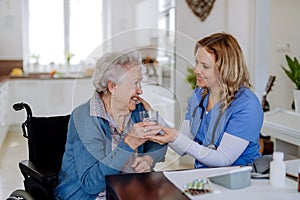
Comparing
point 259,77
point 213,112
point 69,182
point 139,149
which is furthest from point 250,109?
point 259,77

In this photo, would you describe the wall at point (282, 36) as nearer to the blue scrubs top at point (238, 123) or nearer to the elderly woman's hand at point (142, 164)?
the blue scrubs top at point (238, 123)

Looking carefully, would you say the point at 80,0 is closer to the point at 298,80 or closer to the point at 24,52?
the point at 24,52

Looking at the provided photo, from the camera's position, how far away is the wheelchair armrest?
166cm

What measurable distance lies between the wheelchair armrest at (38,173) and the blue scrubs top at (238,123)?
61 cm

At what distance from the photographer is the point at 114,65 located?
155 centimetres

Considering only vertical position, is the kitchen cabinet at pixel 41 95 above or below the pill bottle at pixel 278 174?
below

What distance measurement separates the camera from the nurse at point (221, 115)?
1680 mm

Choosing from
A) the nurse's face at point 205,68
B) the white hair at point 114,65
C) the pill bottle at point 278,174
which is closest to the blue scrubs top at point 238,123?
the nurse's face at point 205,68

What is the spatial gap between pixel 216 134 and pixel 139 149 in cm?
34

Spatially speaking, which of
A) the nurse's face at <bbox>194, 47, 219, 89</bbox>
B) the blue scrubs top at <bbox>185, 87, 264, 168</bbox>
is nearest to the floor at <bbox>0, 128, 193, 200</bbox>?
the blue scrubs top at <bbox>185, 87, 264, 168</bbox>

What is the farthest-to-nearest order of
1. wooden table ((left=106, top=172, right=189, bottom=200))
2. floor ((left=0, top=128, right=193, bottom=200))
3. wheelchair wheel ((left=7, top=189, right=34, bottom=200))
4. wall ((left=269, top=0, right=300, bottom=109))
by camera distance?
wall ((left=269, top=0, right=300, bottom=109)) < floor ((left=0, top=128, right=193, bottom=200)) < wheelchair wheel ((left=7, top=189, right=34, bottom=200)) < wooden table ((left=106, top=172, right=189, bottom=200))

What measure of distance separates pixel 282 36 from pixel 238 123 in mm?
3581

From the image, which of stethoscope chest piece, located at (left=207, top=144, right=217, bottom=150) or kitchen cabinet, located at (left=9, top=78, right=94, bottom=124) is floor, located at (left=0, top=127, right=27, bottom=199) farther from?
stethoscope chest piece, located at (left=207, top=144, right=217, bottom=150)

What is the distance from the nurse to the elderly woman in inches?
5.1
